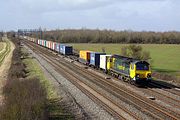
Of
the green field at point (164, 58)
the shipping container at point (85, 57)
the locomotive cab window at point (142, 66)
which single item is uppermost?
the locomotive cab window at point (142, 66)

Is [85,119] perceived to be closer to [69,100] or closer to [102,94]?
[69,100]

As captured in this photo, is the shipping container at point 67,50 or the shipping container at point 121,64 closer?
the shipping container at point 121,64

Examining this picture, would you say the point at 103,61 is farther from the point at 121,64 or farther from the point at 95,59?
the point at 121,64

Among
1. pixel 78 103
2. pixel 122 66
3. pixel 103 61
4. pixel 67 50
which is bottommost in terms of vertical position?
pixel 78 103

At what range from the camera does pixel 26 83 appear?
27.5 metres

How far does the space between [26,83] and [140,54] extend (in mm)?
34040

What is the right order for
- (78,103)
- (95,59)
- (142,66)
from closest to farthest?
1. (78,103)
2. (142,66)
3. (95,59)

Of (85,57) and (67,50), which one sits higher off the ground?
(67,50)

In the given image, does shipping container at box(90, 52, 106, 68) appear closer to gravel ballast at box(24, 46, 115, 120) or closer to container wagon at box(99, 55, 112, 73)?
container wagon at box(99, 55, 112, 73)

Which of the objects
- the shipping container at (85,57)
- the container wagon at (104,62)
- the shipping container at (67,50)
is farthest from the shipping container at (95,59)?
the shipping container at (67,50)

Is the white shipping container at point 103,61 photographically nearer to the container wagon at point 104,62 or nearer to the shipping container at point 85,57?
the container wagon at point 104,62

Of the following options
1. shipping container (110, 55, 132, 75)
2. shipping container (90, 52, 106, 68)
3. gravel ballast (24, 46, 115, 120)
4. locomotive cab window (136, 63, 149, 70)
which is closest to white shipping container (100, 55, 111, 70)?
shipping container (110, 55, 132, 75)

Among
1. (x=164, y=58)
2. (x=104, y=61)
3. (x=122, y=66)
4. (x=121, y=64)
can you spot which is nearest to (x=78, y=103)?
(x=122, y=66)

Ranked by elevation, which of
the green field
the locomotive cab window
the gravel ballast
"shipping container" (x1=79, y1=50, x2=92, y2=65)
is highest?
the locomotive cab window
